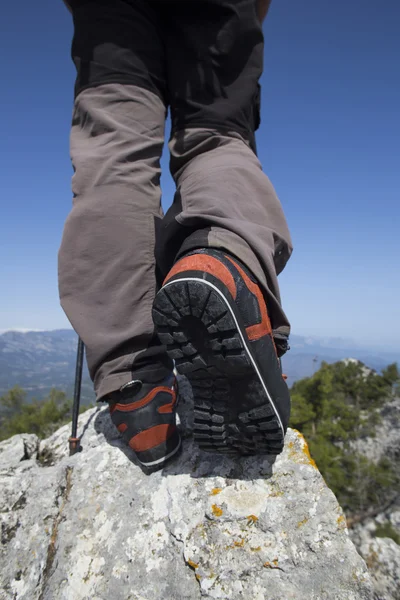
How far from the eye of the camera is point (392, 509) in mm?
8570

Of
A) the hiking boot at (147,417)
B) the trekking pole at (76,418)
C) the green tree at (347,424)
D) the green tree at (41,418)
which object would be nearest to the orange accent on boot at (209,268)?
the hiking boot at (147,417)

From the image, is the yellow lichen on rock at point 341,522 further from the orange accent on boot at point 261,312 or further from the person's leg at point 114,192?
the person's leg at point 114,192

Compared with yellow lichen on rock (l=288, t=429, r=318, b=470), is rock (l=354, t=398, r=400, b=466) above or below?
below

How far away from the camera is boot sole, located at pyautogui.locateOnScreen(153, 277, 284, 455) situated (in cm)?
96

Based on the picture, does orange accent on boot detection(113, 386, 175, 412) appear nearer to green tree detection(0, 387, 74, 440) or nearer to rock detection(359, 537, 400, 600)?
rock detection(359, 537, 400, 600)

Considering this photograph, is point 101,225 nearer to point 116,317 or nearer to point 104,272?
point 104,272

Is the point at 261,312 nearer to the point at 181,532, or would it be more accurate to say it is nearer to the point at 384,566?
the point at 181,532

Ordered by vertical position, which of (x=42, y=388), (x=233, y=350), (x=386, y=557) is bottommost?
(x=42, y=388)

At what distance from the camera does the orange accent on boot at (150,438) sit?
1333 millimetres

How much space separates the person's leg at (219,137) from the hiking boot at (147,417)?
0.48 meters

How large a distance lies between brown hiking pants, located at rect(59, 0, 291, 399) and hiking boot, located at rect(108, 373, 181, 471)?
9cm

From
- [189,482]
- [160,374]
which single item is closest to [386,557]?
[189,482]

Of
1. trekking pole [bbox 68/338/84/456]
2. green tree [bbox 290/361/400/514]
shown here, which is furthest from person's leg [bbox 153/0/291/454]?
green tree [bbox 290/361/400/514]

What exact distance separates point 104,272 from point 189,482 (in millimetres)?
911
